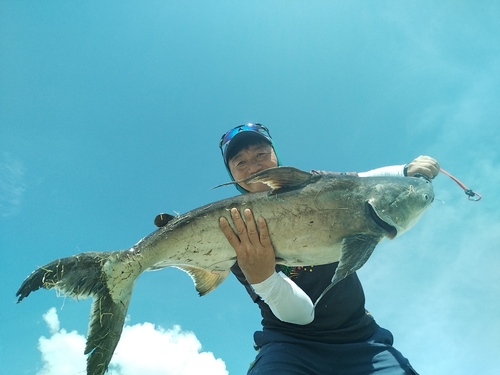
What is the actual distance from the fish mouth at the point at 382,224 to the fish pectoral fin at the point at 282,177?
85 centimetres

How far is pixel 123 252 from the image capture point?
388 cm

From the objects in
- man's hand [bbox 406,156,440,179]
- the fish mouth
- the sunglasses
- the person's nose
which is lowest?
the fish mouth

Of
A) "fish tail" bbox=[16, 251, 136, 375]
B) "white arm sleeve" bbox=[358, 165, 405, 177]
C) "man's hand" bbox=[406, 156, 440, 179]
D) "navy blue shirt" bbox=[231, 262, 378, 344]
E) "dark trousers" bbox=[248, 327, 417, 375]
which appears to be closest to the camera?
"fish tail" bbox=[16, 251, 136, 375]

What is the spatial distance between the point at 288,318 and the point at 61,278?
279 cm

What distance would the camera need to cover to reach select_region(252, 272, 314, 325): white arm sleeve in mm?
4281

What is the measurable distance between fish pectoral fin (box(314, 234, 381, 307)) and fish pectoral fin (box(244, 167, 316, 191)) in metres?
0.88

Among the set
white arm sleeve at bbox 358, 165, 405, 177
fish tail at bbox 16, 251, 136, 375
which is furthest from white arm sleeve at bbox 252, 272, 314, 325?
white arm sleeve at bbox 358, 165, 405, 177

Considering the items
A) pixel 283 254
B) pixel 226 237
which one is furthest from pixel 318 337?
pixel 226 237

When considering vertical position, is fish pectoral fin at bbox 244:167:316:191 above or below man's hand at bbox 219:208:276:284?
above

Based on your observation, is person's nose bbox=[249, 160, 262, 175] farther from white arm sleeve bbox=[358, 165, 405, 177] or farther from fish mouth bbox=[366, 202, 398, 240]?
fish mouth bbox=[366, 202, 398, 240]

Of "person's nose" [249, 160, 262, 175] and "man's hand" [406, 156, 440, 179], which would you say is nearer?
"man's hand" [406, 156, 440, 179]

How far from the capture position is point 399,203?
13.4ft

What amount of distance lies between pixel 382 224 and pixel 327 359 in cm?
199

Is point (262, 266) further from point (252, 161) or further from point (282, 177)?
point (252, 161)
